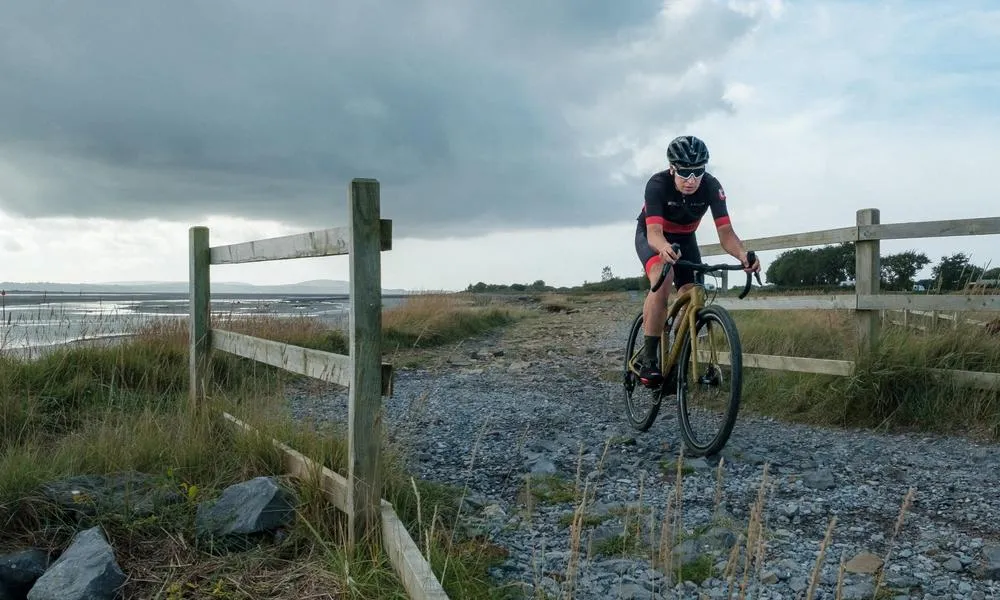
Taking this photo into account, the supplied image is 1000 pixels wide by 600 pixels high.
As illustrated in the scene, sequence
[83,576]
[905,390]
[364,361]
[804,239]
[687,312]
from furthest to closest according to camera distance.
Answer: [804,239] < [905,390] < [687,312] < [364,361] < [83,576]

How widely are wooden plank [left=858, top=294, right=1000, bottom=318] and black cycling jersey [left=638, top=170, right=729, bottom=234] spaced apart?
1948mm

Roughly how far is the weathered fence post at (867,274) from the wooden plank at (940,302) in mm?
213

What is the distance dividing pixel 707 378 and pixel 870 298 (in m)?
2.36

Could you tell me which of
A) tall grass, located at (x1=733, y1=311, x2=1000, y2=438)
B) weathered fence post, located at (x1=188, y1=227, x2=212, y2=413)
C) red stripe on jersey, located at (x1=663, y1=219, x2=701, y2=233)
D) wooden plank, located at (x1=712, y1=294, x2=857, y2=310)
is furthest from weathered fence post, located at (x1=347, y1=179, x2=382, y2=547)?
tall grass, located at (x1=733, y1=311, x2=1000, y2=438)

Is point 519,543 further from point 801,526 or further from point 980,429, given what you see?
point 980,429

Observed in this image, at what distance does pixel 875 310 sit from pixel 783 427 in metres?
1.43

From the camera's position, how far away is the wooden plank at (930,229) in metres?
6.16

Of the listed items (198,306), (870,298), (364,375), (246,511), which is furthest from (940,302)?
(198,306)

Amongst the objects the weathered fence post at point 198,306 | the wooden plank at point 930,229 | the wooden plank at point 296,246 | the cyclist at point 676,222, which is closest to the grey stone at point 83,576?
the wooden plank at point 296,246

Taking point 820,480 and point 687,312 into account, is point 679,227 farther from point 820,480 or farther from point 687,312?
point 820,480

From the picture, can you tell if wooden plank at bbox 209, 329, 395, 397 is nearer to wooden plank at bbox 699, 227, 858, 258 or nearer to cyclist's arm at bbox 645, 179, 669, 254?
cyclist's arm at bbox 645, 179, 669, 254

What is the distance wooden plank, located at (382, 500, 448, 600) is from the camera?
8.45 feet

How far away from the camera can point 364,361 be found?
333cm

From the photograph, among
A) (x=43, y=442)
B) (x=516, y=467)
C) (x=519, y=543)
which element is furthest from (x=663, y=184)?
(x=43, y=442)
